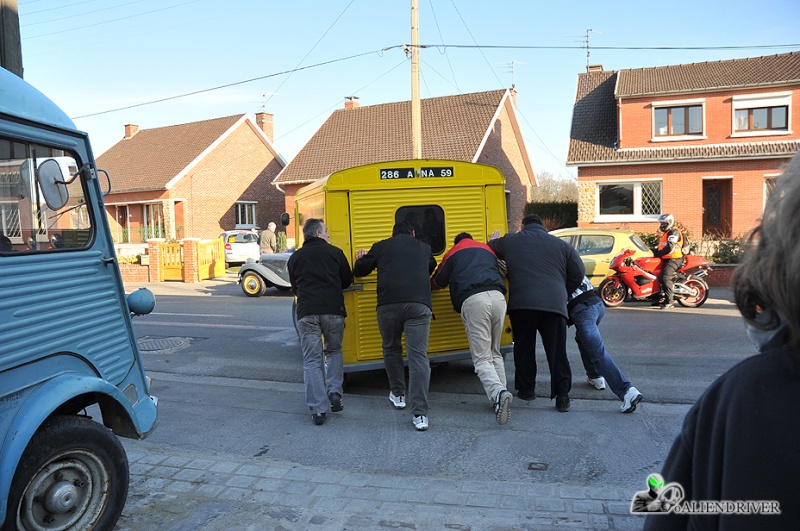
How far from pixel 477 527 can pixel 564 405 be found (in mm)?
2615

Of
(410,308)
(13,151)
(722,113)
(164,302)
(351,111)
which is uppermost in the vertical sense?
(351,111)

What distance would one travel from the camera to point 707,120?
24.7 m

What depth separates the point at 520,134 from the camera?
3516cm

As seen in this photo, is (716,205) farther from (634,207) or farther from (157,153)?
(157,153)

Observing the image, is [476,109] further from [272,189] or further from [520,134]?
[272,189]

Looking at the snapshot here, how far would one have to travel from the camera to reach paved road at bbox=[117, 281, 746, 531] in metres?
4.19

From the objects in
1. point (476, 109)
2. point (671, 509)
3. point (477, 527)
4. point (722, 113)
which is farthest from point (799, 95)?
point (671, 509)

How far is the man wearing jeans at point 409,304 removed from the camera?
606 cm

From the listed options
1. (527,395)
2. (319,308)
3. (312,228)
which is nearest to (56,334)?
(319,308)

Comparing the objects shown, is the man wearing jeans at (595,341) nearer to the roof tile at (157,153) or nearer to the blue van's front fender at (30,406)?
the blue van's front fender at (30,406)

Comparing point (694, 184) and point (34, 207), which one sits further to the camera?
point (694, 184)

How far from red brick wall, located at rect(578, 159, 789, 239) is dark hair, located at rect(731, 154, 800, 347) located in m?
24.5

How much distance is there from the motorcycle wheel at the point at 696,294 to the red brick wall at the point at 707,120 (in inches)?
530

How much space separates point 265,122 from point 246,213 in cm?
603
